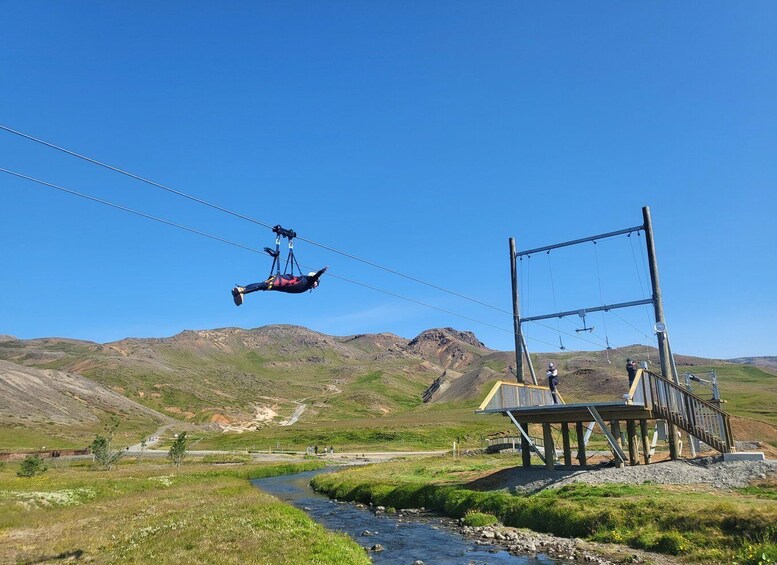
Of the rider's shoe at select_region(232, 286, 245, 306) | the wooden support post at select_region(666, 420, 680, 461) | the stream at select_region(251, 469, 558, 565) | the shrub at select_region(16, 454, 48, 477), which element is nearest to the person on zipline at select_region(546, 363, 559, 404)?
the wooden support post at select_region(666, 420, 680, 461)

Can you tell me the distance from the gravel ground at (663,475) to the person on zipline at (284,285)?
61.2ft

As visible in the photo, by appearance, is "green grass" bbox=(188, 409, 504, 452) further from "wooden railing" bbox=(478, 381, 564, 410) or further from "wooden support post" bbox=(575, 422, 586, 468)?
"wooden railing" bbox=(478, 381, 564, 410)

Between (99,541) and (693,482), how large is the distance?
2928cm

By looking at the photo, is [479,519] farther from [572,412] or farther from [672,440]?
[672,440]

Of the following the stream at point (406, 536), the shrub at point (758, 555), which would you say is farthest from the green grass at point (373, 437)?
the shrub at point (758, 555)

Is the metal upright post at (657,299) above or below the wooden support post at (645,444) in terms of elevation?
above

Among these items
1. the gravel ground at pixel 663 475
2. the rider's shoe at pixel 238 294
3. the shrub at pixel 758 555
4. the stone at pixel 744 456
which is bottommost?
the shrub at pixel 758 555

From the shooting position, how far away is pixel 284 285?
24719 millimetres

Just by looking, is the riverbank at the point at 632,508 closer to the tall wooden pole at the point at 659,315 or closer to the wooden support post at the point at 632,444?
the wooden support post at the point at 632,444

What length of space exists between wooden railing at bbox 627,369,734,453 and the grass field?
1942cm

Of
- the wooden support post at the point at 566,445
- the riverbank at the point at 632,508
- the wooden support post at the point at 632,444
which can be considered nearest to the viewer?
the riverbank at the point at 632,508

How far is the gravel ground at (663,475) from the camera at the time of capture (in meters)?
25.9

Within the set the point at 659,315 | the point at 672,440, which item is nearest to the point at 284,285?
the point at 659,315

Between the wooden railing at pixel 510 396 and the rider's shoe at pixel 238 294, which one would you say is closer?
the rider's shoe at pixel 238 294
